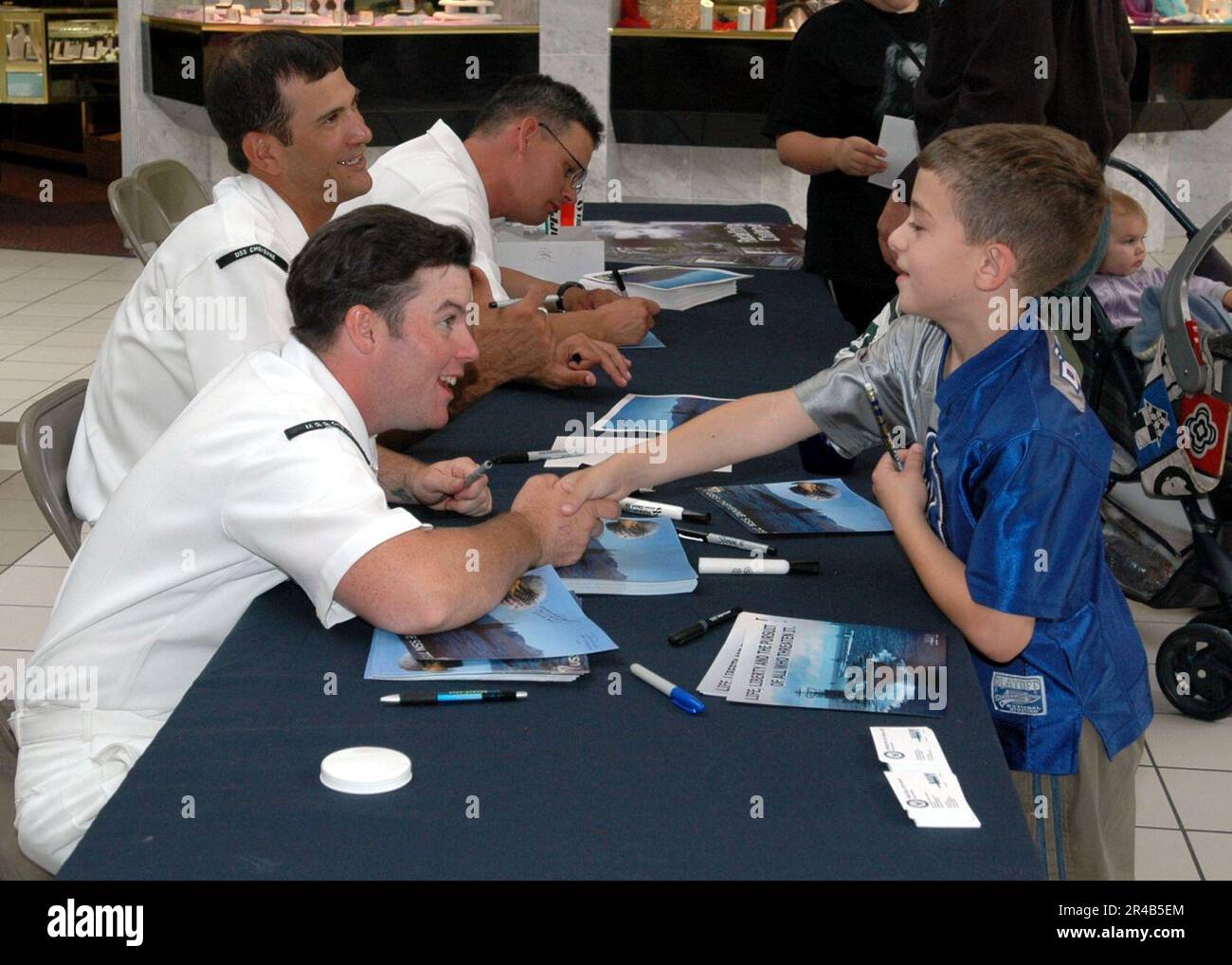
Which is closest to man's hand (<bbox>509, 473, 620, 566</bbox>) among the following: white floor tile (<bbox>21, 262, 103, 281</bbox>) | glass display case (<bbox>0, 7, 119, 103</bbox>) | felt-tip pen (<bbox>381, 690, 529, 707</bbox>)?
felt-tip pen (<bbox>381, 690, 529, 707</bbox>)

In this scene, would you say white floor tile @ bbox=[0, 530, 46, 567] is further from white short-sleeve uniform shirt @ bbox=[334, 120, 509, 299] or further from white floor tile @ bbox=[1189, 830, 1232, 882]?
white floor tile @ bbox=[1189, 830, 1232, 882]

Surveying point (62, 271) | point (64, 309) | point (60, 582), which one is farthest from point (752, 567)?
point (62, 271)

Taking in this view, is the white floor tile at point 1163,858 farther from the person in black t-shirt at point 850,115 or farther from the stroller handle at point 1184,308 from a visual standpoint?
the person in black t-shirt at point 850,115

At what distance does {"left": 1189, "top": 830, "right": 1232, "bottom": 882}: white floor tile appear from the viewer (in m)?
2.60

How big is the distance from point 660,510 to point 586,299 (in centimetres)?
133

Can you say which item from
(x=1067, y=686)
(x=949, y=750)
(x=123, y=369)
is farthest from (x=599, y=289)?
(x=949, y=750)

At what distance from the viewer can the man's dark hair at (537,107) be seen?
337 centimetres

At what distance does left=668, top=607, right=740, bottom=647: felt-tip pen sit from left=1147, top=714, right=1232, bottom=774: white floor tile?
5.40 feet

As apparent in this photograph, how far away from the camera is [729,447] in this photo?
2.16 metres

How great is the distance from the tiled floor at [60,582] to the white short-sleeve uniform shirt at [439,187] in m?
1.37

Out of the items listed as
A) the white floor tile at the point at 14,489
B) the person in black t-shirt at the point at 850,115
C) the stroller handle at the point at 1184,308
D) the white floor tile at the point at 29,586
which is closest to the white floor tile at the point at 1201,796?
the stroller handle at the point at 1184,308

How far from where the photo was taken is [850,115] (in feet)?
12.6

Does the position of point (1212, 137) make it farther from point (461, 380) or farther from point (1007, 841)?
point (1007, 841)
